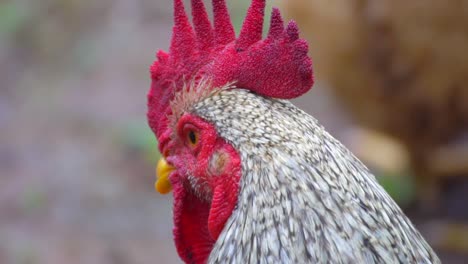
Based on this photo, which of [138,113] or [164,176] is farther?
[138,113]

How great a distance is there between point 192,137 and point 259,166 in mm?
365

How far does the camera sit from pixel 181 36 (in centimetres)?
252

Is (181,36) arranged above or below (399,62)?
below

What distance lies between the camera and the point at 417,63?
192 inches

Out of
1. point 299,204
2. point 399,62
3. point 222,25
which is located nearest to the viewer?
point 299,204

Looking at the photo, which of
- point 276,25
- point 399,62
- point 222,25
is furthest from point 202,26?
point 399,62

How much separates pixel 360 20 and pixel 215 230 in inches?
119

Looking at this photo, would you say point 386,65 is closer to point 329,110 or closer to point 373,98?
point 373,98


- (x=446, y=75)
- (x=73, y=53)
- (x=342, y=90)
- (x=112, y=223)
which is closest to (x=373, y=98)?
(x=342, y=90)

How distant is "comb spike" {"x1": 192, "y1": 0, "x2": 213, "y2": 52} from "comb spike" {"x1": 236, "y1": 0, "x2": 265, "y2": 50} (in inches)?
6.3

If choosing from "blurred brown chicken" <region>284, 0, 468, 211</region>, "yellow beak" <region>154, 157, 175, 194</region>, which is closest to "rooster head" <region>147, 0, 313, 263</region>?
"yellow beak" <region>154, 157, 175, 194</region>

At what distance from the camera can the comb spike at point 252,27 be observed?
7.57ft

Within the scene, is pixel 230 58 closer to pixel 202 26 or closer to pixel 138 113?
pixel 202 26

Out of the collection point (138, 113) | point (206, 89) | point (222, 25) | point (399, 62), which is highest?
point (138, 113)
